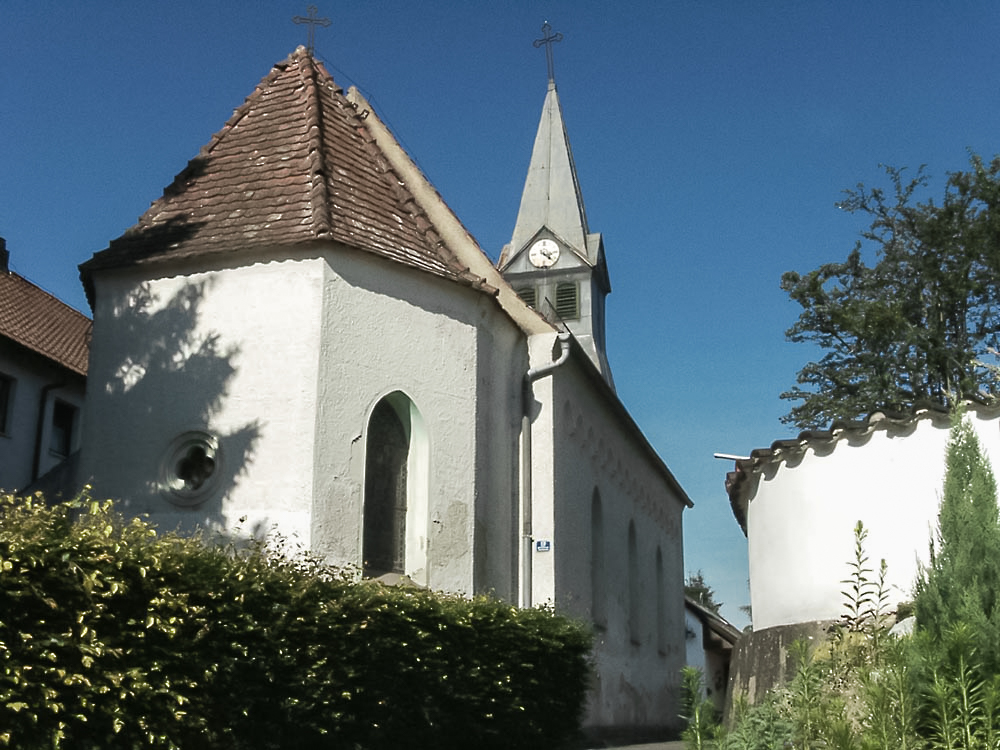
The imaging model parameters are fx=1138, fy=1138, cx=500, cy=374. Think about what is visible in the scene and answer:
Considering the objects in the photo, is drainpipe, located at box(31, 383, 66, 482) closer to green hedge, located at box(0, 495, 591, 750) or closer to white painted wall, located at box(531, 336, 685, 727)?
white painted wall, located at box(531, 336, 685, 727)

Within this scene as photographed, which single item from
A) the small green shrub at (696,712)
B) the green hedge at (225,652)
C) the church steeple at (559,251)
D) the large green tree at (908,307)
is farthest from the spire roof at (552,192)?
the small green shrub at (696,712)

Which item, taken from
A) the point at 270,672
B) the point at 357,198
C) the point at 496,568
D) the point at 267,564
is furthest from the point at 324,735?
the point at 357,198

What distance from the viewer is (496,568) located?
52.5 ft

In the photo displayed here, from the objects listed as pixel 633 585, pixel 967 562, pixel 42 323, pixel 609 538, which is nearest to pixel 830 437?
pixel 967 562

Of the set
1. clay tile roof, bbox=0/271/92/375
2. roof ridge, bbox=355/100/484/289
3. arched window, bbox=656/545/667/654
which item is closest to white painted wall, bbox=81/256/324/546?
roof ridge, bbox=355/100/484/289

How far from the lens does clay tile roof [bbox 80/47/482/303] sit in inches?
597

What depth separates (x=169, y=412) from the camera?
47.5 feet

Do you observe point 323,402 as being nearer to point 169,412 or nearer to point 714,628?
point 169,412

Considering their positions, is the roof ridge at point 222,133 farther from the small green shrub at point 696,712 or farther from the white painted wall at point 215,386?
the small green shrub at point 696,712

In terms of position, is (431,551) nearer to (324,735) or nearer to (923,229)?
(324,735)

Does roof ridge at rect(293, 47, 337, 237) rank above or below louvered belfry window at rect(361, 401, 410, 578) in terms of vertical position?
above

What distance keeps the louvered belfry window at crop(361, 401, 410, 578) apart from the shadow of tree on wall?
1.60 m

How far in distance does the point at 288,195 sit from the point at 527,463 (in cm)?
521

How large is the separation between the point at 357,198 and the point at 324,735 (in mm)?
8479
